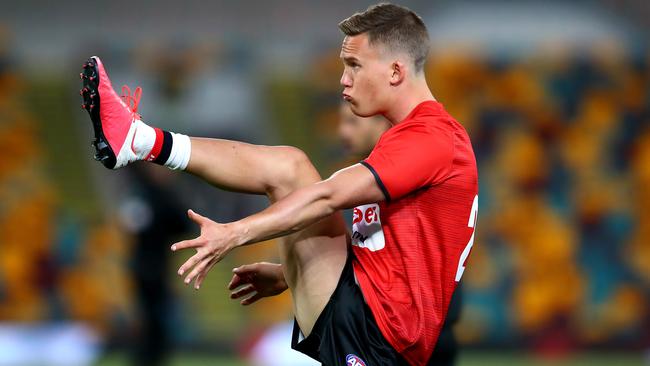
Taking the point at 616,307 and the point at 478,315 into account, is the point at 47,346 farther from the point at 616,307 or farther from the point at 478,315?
the point at 616,307

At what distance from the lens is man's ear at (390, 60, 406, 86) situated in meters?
3.78

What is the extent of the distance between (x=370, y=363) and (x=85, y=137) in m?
8.20

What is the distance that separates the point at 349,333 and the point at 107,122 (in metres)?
1.22

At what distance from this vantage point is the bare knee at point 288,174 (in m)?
3.75

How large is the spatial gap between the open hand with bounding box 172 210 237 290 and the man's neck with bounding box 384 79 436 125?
0.86 metres

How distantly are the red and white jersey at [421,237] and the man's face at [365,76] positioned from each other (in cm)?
15

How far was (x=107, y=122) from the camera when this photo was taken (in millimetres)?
3748

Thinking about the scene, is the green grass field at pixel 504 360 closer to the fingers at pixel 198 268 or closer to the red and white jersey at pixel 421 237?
the red and white jersey at pixel 421 237

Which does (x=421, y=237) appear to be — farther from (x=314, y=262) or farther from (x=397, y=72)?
(x=397, y=72)

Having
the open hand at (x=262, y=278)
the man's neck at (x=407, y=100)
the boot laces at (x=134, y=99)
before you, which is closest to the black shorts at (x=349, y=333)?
the open hand at (x=262, y=278)

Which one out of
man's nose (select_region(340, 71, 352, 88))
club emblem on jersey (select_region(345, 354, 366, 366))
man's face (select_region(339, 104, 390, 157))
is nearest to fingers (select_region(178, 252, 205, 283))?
club emblem on jersey (select_region(345, 354, 366, 366))

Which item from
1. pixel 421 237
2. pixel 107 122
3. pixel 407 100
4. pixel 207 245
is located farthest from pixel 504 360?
pixel 207 245

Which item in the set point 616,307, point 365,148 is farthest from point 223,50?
point 365,148

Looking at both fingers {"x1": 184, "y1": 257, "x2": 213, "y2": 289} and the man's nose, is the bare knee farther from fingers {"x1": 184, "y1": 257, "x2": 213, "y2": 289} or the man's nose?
fingers {"x1": 184, "y1": 257, "x2": 213, "y2": 289}
